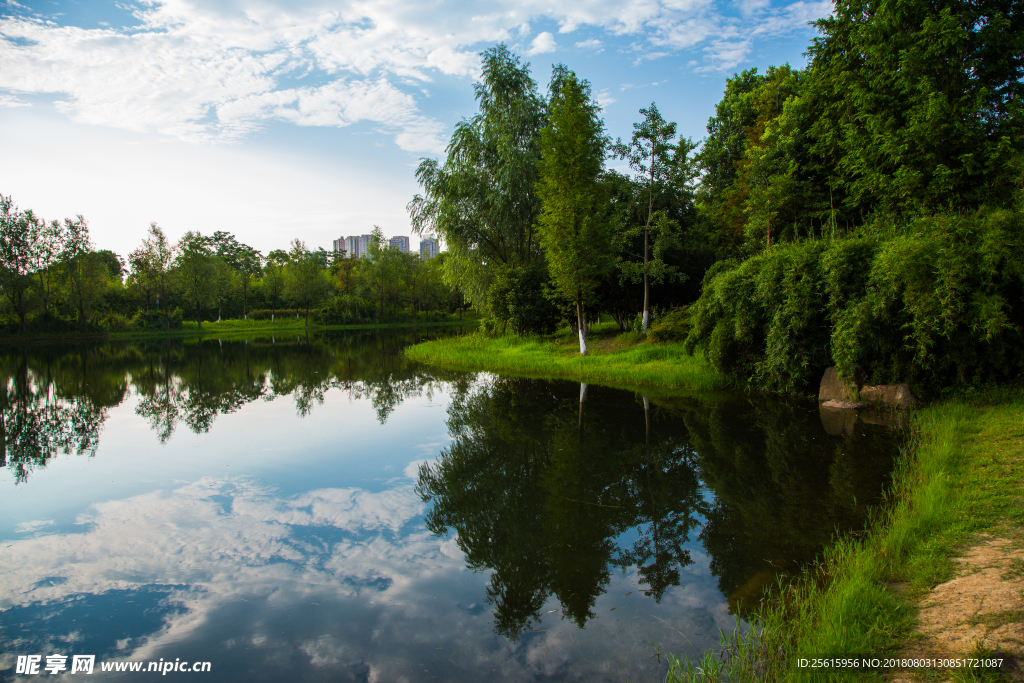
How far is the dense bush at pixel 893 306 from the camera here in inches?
373

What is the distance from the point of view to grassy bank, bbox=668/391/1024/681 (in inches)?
134

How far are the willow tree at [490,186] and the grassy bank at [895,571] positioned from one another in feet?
64.4

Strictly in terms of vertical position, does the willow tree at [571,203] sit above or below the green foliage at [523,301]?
above

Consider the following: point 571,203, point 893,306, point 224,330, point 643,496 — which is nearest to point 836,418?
point 893,306

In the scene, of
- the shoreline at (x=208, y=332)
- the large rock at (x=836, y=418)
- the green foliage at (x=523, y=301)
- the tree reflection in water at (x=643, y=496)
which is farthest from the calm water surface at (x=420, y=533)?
the shoreline at (x=208, y=332)

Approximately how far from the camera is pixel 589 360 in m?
18.9

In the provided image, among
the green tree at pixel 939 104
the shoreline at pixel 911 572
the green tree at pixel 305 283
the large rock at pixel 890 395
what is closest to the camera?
the shoreline at pixel 911 572

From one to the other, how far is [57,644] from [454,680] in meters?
3.23

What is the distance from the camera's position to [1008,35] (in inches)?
559

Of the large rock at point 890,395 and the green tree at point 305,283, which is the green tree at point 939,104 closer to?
the large rock at point 890,395

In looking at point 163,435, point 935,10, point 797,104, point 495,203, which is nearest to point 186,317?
point 495,203

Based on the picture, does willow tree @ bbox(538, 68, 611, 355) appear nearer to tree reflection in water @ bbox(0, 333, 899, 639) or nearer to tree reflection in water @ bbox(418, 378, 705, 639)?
tree reflection in water @ bbox(0, 333, 899, 639)

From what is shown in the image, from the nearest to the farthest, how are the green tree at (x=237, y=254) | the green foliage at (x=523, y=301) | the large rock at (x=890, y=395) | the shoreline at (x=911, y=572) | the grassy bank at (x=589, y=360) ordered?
the shoreline at (x=911, y=572), the large rock at (x=890, y=395), the grassy bank at (x=589, y=360), the green foliage at (x=523, y=301), the green tree at (x=237, y=254)

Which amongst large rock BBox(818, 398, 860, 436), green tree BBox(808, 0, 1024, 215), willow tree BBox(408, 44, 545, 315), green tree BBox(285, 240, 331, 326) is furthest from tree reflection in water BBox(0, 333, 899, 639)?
green tree BBox(285, 240, 331, 326)
